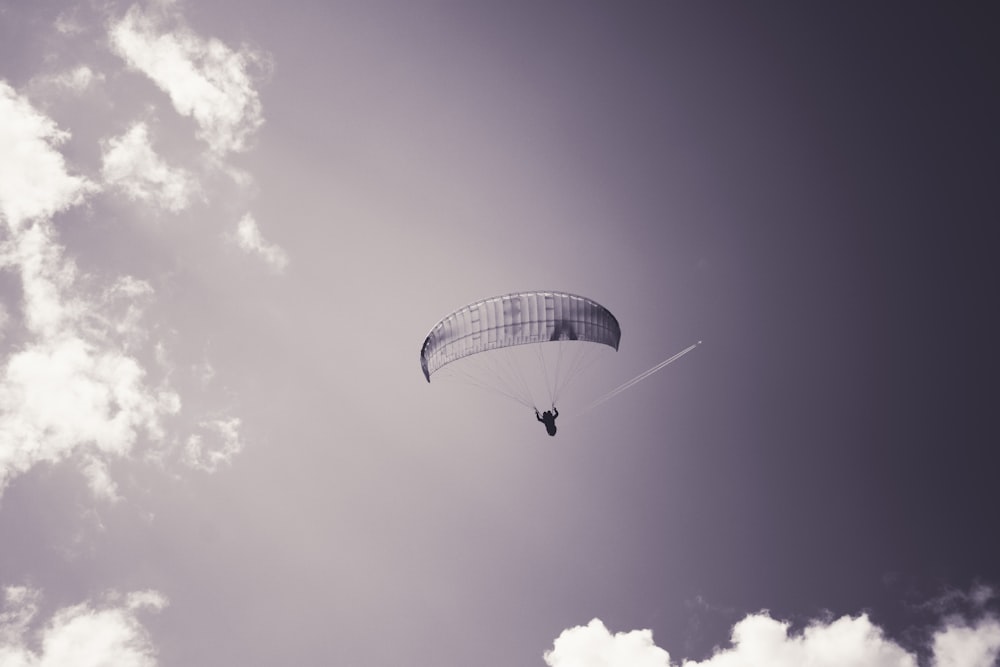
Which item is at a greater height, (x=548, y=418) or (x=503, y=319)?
(x=503, y=319)

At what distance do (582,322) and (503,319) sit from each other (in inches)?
149

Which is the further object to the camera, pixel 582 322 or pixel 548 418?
pixel 548 418

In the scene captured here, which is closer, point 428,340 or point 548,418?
point 428,340

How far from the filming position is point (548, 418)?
2725 centimetres

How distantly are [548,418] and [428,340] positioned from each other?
23.8 feet

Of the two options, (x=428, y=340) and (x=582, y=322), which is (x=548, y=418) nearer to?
(x=582, y=322)

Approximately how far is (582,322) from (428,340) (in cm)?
717

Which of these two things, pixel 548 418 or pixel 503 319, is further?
pixel 548 418

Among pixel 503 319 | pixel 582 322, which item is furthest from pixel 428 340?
pixel 582 322

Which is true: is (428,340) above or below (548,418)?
above

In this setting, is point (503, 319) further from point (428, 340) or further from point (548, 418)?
point (548, 418)

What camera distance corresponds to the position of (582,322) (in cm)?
2545

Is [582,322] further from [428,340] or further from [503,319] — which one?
[428,340]

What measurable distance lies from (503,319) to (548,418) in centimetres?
600
